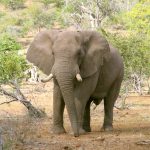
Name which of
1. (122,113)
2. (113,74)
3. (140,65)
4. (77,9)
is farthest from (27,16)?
(113,74)

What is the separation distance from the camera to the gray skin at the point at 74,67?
930 centimetres

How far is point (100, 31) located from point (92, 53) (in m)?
12.7

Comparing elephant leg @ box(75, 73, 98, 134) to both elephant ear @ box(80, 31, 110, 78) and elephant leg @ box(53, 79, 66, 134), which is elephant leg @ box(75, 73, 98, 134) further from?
elephant leg @ box(53, 79, 66, 134)

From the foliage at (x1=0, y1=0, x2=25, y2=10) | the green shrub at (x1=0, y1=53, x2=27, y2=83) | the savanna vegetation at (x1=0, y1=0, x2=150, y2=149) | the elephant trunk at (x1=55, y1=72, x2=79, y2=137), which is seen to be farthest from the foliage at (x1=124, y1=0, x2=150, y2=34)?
the foliage at (x1=0, y1=0, x2=25, y2=10)

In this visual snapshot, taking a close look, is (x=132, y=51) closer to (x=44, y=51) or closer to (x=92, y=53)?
(x=92, y=53)

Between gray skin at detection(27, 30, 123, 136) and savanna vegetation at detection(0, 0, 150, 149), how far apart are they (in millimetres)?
875

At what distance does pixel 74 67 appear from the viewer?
9.37 m

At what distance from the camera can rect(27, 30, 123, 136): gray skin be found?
366 inches

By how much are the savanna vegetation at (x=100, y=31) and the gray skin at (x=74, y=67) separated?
2.87ft

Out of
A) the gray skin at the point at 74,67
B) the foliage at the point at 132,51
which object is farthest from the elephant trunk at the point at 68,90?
the foliage at the point at 132,51

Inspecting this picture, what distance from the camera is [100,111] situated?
16.9 meters

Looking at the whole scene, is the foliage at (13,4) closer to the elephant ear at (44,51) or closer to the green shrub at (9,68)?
the green shrub at (9,68)

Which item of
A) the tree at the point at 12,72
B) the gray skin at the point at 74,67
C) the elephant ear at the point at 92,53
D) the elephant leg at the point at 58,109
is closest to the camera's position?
the gray skin at the point at 74,67

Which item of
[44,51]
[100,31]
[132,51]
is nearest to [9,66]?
[44,51]
